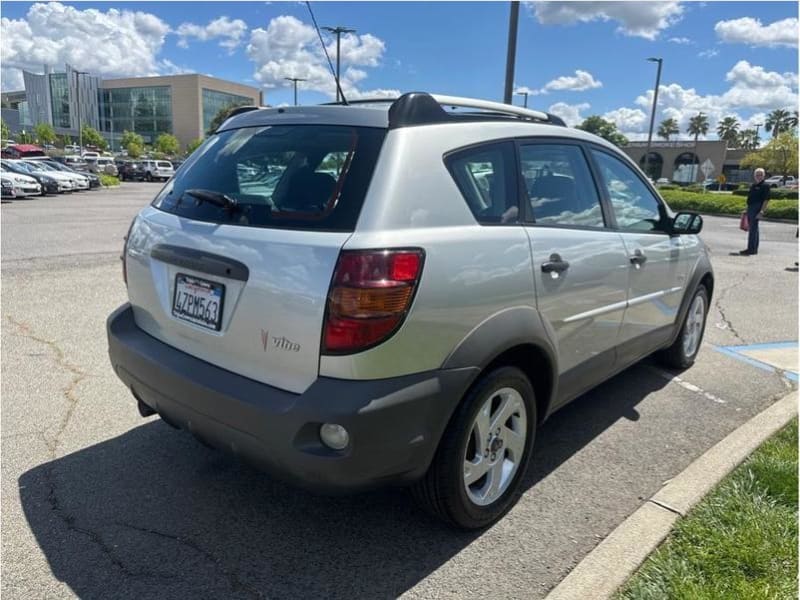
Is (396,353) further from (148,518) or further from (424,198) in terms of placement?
(148,518)

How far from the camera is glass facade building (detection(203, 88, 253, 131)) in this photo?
109m

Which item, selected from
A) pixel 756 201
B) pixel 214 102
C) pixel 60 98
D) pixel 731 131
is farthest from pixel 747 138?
pixel 60 98

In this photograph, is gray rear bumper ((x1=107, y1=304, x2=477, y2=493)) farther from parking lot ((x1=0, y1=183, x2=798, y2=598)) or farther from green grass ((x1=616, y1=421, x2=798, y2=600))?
green grass ((x1=616, y1=421, x2=798, y2=600))

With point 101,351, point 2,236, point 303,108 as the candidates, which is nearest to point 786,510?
point 303,108

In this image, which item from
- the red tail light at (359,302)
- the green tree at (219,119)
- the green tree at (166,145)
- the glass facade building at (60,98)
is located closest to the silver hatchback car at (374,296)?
the red tail light at (359,302)

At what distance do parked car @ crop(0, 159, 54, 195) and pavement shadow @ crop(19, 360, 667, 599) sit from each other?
81.0ft

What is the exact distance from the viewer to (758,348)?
5945 millimetres

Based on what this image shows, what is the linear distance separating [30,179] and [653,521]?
27.4 m

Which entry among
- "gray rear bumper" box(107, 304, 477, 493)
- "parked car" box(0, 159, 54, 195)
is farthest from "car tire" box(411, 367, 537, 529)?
"parked car" box(0, 159, 54, 195)

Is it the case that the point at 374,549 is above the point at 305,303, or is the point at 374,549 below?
below

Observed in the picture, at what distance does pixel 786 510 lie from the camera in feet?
9.52

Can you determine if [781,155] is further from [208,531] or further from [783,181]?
[208,531]

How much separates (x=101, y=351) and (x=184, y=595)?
126 inches

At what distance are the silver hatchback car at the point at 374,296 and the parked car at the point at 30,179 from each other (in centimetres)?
2487
